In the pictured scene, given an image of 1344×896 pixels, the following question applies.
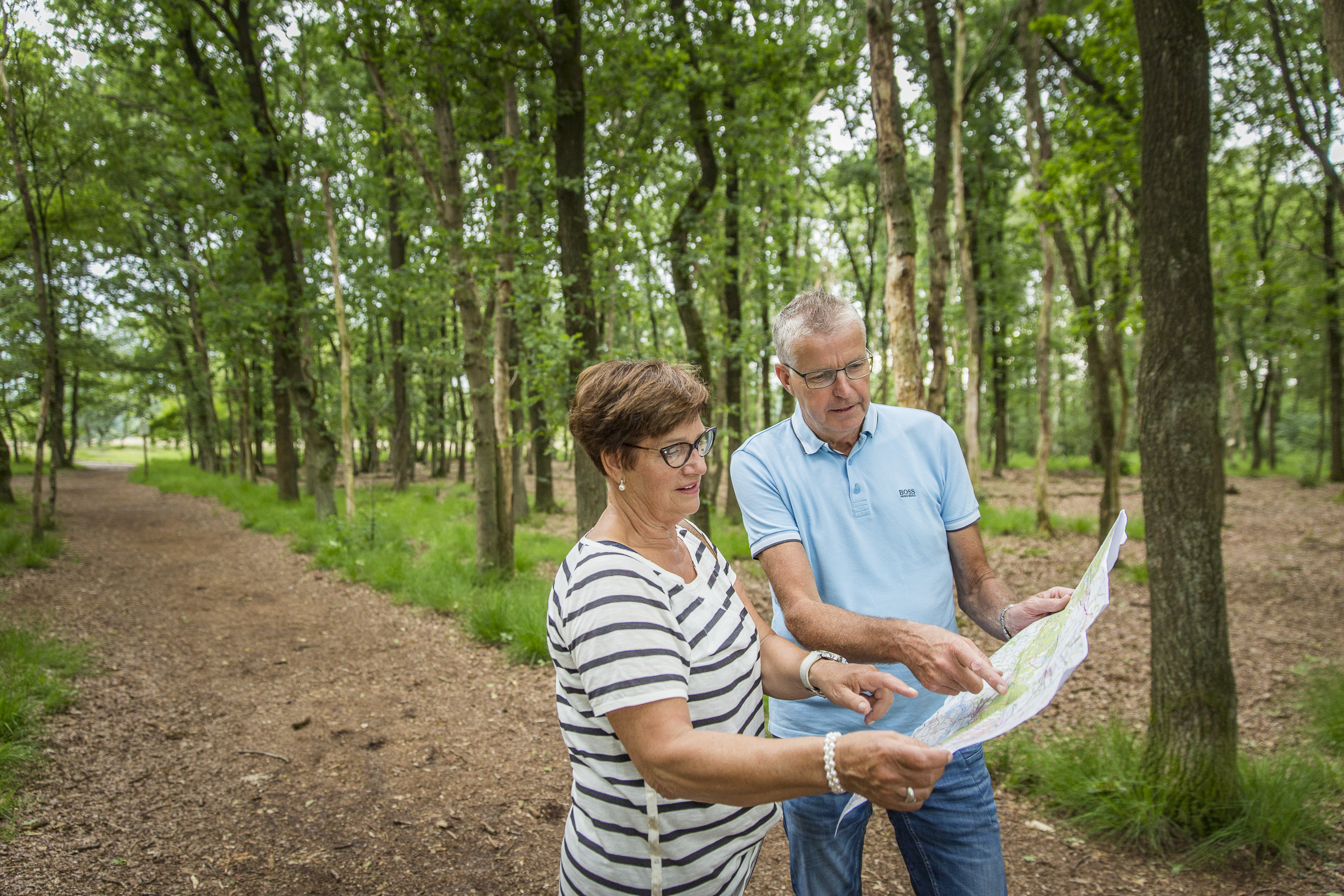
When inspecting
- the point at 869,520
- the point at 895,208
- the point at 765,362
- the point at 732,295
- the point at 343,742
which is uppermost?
the point at 732,295

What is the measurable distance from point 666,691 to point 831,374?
1095 millimetres

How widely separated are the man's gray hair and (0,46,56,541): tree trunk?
10397 millimetres

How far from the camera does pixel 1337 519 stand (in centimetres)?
1188

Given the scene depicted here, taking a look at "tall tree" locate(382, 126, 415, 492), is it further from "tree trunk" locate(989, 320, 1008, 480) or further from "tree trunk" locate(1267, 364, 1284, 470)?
"tree trunk" locate(1267, 364, 1284, 470)

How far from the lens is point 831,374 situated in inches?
78.0

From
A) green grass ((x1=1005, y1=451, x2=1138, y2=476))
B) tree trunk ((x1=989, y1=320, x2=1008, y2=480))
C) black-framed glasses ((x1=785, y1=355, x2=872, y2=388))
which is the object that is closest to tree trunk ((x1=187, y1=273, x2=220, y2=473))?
black-framed glasses ((x1=785, y1=355, x2=872, y2=388))

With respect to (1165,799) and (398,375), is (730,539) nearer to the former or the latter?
(1165,799)

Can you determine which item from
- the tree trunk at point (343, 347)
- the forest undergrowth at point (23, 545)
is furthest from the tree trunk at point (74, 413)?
the tree trunk at point (343, 347)

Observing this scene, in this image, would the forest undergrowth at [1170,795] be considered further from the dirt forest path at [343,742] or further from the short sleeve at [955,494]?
the short sleeve at [955,494]

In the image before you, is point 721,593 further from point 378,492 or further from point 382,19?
point 378,492

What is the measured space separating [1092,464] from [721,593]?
82.0 ft

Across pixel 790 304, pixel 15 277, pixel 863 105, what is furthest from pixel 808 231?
pixel 15 277

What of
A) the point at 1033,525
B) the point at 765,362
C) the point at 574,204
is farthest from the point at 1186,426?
the point at 765,362

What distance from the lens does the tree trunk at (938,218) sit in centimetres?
766
